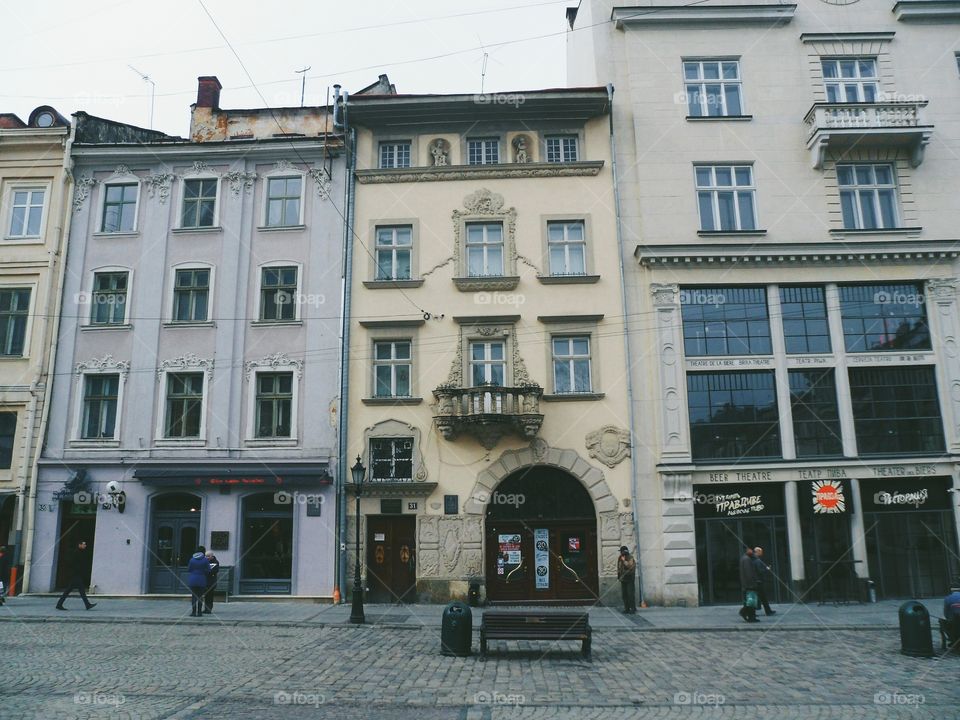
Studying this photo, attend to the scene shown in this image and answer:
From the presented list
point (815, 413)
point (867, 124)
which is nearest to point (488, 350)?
point (815, 413)

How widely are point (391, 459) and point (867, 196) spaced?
16941 mm

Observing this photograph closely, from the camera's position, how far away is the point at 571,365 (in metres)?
21.4

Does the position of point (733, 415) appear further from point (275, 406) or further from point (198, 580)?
point (198, 580)

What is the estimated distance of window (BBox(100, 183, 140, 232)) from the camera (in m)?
23.3

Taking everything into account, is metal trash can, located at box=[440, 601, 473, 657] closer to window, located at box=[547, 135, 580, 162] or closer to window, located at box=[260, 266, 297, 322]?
window, located at box=[260, 266, 297, 322]

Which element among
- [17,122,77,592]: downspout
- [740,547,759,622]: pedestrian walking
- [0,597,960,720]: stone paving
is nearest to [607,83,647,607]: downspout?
[740,547,759,622]: pedestrian walking

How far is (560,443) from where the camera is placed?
20703mm

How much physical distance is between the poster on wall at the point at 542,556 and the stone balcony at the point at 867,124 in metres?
14.3

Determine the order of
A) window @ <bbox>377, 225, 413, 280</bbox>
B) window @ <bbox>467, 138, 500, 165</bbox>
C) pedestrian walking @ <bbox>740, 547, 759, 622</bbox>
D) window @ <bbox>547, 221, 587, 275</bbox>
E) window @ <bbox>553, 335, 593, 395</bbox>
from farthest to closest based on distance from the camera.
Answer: window @ <bbox>467, 138, 500, 165</bbox>
window @ <bbox>377, 225, 413, 280</bbox>
window @ <bbox>547, 221, 587, 275</bbox>
window @ <bbox>553, 335, 593, 395</bbox>
pedestrian walking @ <bbox>740, 547, 759, 622</bbox>

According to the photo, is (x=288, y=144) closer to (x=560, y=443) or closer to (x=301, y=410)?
(x=301, y=410)

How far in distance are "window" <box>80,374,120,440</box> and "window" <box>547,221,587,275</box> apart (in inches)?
554

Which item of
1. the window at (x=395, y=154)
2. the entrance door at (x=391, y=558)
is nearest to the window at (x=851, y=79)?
the window at (x=395, y=154)

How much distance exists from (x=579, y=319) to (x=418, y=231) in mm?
5766

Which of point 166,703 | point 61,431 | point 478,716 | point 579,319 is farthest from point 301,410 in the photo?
point 478,716
